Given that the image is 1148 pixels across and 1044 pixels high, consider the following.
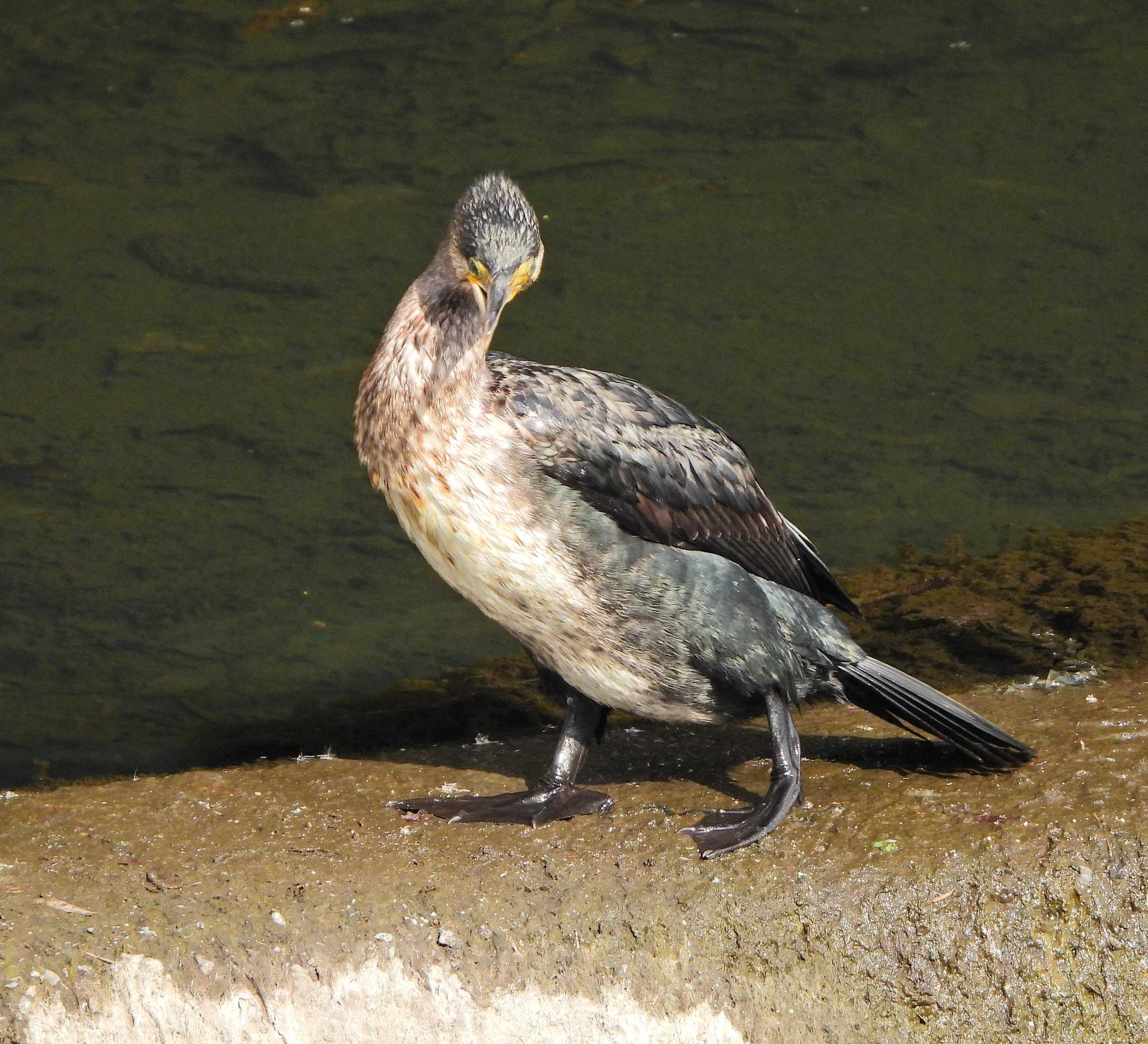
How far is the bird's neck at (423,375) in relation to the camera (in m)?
3.61

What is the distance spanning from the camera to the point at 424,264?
24.2 feet

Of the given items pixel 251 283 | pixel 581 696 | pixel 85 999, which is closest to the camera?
pixel 85 999

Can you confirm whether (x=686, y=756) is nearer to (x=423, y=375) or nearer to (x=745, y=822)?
(x=745, y=822)

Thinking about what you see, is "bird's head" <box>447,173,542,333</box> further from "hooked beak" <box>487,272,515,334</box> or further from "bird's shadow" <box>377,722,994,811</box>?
"bird's shadow" <box>377,722,994,811</box>

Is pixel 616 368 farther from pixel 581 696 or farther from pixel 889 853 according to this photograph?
pixel 889 853

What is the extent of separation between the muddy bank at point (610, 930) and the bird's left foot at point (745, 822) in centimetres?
4

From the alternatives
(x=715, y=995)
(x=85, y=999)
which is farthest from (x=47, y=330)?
(x=715, y=995)

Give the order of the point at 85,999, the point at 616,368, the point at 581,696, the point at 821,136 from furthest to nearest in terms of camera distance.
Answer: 1. the point at 821,136
2. the point at 616,368
3. the point at 581,696
4. the point at 85,999

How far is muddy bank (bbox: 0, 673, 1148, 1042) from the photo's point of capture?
3344mm

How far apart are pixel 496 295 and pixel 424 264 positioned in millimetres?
3807

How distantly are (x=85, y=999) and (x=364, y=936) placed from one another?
0.58m

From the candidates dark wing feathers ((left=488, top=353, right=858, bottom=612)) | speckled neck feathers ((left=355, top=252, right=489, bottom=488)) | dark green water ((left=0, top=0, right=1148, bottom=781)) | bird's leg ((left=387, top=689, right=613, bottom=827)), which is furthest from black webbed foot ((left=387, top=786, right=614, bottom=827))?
dark green water ((left=0, top=0, right=1148, bottom=781))

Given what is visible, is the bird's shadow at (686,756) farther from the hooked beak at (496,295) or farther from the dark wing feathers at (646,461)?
the hooked beak at (496,295)

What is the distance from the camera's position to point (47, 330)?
687 cm
